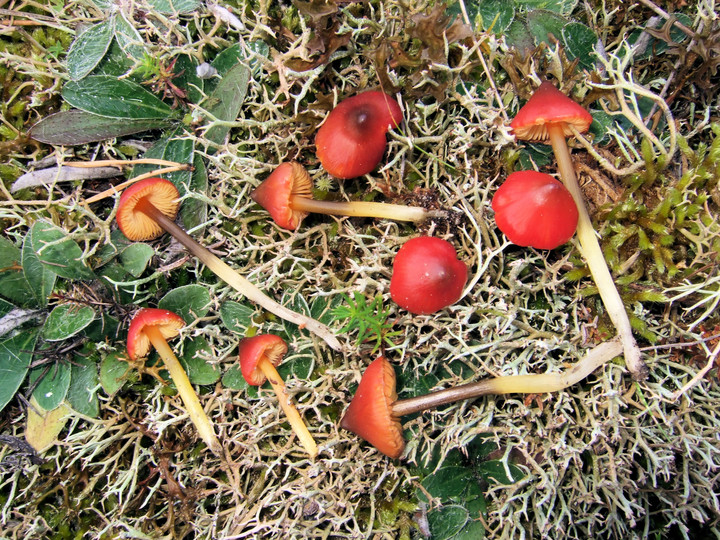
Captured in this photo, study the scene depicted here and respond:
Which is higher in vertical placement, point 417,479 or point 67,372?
point 67,372

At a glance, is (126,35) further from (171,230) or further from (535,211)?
(535,211)

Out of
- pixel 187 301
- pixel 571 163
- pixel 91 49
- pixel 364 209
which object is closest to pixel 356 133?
pixel 364 209

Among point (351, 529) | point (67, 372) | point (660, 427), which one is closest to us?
point (660, 427)

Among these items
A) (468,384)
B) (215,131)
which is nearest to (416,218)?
(468,384)

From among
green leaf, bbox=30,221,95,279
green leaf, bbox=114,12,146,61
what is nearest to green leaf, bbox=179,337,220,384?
green leaf, bbox=30,221,95,279

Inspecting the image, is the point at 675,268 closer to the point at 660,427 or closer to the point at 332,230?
the point at 660,427

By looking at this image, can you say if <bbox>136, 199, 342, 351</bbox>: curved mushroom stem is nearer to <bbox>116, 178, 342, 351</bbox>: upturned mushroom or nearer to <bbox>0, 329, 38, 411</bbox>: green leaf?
<bbox>116, 178, 342, 351</bbox>: upturned mushroom
